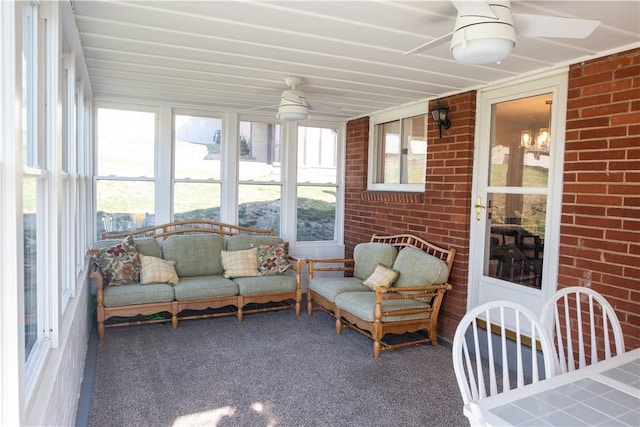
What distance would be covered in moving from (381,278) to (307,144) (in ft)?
7.12

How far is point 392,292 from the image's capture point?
3.98 m

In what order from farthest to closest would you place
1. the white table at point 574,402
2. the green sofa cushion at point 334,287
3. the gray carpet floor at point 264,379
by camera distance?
the green sofa cushion at point 334,287
the gray carpet floor at point 264,379
the white table at point 574,402

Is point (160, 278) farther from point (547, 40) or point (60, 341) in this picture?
point (547, 40)

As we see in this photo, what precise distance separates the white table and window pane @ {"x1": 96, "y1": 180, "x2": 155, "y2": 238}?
4256mm

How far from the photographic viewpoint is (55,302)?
1.91 meters

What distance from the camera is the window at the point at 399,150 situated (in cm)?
457

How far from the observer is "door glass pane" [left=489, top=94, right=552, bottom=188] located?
333cm

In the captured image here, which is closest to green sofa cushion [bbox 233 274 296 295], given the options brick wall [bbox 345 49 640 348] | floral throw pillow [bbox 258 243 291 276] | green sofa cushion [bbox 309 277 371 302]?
floral throw pillow [bbox 258 243 291 276]

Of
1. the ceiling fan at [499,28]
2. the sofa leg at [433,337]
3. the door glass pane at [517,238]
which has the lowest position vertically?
the sofa leg at [433,337]

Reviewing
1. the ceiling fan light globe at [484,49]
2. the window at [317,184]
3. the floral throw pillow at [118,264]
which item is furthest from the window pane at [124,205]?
the ceiling fan light globe at [484,49]

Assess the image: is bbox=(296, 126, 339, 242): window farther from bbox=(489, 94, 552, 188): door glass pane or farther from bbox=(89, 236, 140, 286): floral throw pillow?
bbox=(489, 94, 552, 188): door glass pane

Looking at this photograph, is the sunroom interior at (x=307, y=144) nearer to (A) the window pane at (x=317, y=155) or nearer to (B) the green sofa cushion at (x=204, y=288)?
(A) the window pane at (x=317, y=155)

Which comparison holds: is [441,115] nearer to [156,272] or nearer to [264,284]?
→ [264,284]

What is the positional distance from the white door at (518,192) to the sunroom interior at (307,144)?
14mm
